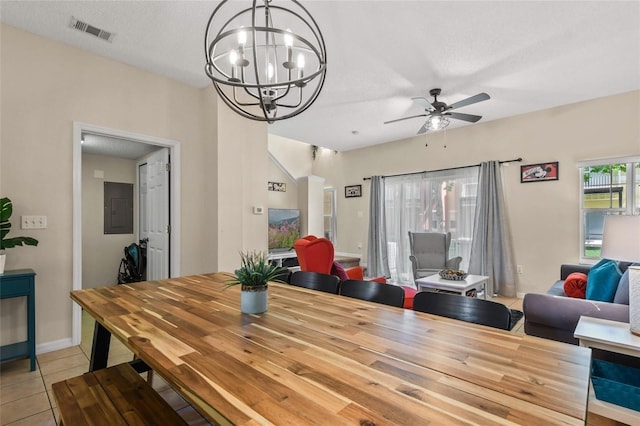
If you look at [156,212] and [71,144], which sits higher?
[71,144]

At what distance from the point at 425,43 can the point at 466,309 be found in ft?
7.62

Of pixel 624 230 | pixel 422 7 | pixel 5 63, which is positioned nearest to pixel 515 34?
pixel 422 7

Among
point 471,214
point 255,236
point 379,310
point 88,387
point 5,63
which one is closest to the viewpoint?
point 88,387

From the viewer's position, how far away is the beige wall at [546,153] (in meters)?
3.89

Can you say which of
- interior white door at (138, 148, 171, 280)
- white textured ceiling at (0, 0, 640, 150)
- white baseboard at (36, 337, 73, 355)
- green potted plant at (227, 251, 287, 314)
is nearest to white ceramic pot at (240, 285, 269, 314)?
green potted plant at (227, 251, 287, 314)

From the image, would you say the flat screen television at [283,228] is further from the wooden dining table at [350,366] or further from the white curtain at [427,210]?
the wooden dining table at [350,366]

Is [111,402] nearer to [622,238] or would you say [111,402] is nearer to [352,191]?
[622,238]

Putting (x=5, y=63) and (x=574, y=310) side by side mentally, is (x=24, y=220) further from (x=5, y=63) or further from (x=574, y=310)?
(x=574, y=310)

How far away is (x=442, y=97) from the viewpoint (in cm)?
395

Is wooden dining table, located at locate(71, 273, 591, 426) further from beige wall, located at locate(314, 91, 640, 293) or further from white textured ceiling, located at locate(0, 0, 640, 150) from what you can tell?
beige wall, located at locate(314, 91, 640, 293)

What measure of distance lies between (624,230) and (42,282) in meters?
4.41

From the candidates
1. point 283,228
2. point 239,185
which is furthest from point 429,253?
point 239,185

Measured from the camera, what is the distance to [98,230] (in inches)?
189

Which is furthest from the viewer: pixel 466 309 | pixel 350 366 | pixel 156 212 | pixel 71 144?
pixel 156 212
